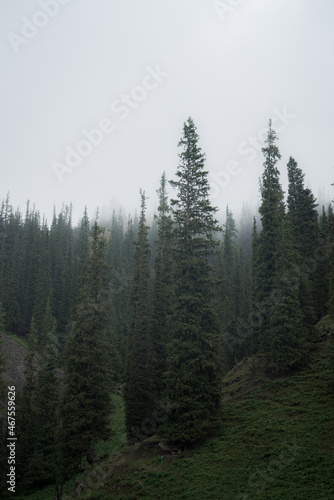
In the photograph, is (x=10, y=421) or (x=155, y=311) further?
(x=155, y=311)

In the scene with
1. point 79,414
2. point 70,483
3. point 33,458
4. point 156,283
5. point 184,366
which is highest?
point 156,283

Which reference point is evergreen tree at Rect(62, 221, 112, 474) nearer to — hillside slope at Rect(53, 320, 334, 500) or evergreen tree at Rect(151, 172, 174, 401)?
hillside slope at Rect(53, 320, 334, 500)

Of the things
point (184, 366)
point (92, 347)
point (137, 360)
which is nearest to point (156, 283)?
point (137, 360)

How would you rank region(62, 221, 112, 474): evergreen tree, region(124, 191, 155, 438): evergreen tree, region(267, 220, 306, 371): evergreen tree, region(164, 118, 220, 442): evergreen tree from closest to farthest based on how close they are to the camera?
region(164, 118, 220, 442): evergreen tree < region(62, 221, 112, 474): evergreen tree < region(267, 220, 306, 371): evergreen tree < region(124, 191, 155, 438): evergreen tree

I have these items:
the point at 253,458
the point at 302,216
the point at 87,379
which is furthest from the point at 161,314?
the point at 302,216

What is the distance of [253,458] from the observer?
15.2 m

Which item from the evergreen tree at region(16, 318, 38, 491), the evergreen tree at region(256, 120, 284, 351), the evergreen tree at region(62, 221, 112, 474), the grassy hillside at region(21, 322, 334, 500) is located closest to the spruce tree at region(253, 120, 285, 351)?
the evergreen tree at region(256, 120, 284, 351)

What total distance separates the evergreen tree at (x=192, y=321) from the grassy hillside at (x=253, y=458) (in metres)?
1.63

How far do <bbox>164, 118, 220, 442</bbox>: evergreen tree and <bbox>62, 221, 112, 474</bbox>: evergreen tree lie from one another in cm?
558

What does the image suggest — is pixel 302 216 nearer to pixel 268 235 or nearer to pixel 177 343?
pixel 268 235

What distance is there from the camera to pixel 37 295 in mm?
63156

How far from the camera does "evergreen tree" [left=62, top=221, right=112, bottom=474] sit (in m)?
21.0

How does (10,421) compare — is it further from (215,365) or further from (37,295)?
(37,295)

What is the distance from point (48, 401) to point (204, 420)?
15.2 meters
